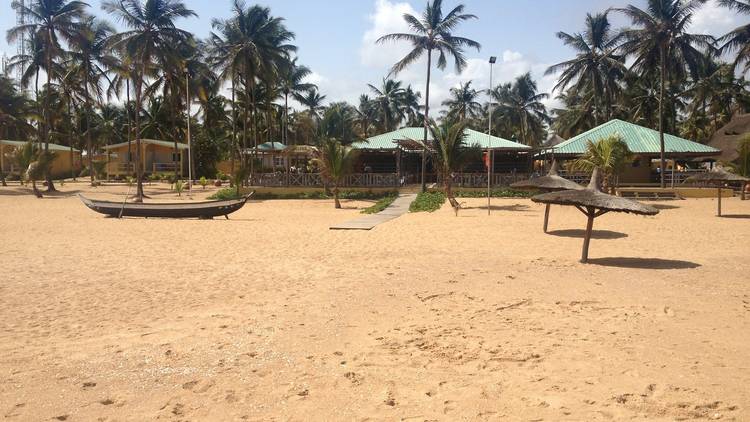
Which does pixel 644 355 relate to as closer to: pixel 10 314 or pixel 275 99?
pixel 10 314

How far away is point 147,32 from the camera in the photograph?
28.1 m

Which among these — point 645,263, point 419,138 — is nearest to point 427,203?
point 419,138

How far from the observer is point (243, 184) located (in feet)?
108

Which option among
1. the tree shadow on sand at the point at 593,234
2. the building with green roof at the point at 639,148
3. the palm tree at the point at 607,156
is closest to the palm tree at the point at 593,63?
the building with green roof at the point at 639,148

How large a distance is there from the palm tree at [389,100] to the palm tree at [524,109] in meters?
10.9

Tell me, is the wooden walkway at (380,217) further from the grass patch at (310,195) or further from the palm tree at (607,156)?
the palm tree at (607,156)

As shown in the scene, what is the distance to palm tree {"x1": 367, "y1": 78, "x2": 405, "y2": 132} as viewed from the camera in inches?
2263

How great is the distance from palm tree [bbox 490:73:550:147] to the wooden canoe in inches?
1535

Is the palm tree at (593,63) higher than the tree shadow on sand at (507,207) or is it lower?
higher

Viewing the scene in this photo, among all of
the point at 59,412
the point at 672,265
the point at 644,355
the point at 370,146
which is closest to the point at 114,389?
the point at 59,412

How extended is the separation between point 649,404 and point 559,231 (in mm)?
12139

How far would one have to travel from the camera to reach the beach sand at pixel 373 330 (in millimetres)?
4426

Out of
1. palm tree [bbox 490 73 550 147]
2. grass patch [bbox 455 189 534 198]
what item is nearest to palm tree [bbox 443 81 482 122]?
palm tree [bbox 490 73 550 147]

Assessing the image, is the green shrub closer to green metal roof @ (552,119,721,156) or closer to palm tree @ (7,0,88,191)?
palm tree @ (7,0,88,191)
